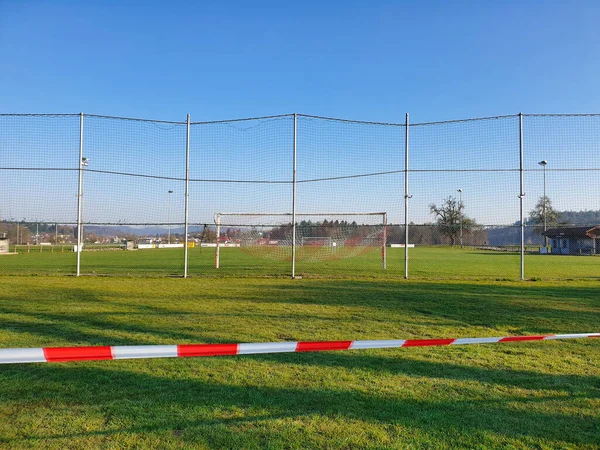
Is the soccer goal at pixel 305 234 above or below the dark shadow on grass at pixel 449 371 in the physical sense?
above

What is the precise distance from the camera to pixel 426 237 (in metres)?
14.7

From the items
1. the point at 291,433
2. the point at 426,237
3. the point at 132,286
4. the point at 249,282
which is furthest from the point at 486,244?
the point at 291,433

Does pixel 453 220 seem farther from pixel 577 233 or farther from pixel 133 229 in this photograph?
pixel 577 233

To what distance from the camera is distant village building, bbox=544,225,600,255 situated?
2650cm

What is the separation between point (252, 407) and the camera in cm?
322

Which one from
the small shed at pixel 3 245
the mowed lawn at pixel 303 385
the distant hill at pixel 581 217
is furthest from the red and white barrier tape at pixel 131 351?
the small shed at pixel 3 245

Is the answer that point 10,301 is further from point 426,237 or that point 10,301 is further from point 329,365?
point 426,237

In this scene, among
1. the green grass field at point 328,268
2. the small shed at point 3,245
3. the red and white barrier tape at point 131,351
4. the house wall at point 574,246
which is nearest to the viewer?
the red and white barrier tape at point 131,351

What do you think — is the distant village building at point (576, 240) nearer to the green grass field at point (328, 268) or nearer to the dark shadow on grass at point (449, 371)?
the green grass field at point (328, 268)

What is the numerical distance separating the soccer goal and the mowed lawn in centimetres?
682

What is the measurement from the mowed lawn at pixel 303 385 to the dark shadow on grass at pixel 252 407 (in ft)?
0.05

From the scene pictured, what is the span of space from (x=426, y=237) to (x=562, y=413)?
11811mm

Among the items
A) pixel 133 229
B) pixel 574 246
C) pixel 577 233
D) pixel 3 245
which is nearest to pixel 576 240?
pixel 574 246

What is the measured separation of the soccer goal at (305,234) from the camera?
48.1 feet
